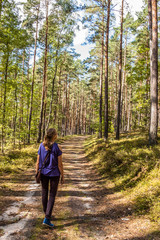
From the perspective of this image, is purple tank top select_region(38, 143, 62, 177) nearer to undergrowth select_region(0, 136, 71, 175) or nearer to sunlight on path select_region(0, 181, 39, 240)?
sunlight on path select_region(0, 181, 39, 240)

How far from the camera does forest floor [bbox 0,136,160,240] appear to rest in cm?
407

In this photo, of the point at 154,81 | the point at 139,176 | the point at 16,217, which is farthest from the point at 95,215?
the point at 154,81

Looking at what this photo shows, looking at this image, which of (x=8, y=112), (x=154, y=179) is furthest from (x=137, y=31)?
(x=154, y=179)

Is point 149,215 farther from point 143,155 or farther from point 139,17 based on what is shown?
point 139,17

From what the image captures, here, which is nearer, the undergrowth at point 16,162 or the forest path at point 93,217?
the forest path at point 93,217

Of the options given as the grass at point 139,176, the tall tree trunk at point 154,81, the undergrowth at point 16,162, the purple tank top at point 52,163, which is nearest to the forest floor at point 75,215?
the grass at point 139,176

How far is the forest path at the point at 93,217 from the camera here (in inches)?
163

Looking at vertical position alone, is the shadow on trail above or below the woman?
below

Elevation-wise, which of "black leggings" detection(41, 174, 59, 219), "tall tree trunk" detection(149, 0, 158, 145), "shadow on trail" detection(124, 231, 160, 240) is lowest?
"shadow on trail" detection(124, 231, 160, 240)

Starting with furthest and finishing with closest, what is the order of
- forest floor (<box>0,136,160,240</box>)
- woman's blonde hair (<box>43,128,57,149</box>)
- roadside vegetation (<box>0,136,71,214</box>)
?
roadside vegetation (<box>0,136,71,214</box>) → woman's blonde hair (<box>43,128,57,149</box>) → forest floor (<box>0,136,160,240</box>)

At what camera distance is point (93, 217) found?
520cm

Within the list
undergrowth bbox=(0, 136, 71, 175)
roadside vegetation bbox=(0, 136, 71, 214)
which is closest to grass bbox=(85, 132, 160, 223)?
roadside vegetation bbox=(0, 136, 71, 214)

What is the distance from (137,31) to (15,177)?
23341 millimetres

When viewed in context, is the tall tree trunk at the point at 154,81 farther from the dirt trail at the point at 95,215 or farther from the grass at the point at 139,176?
the dirt trail at the point at 95,215
